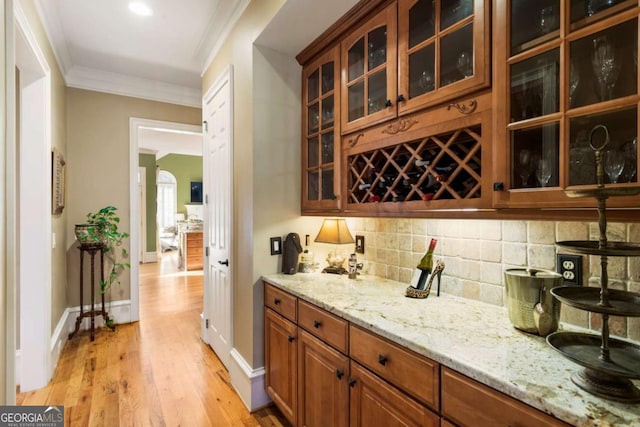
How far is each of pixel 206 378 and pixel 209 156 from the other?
198 cm

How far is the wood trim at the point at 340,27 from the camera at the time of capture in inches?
67.2

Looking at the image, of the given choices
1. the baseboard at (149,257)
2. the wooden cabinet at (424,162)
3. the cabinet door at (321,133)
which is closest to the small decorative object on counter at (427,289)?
the wooden cabinet at (424,162)

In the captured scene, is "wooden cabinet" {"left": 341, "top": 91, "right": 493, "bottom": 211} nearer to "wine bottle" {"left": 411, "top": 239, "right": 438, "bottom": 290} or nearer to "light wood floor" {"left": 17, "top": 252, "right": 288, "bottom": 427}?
"wine bottle" {"left": 411, "top": 239, "right": 438, "bottom": 290}

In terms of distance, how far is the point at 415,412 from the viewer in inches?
43.0

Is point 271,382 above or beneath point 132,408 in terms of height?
above

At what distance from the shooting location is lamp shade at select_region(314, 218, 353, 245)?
2124 millimetres

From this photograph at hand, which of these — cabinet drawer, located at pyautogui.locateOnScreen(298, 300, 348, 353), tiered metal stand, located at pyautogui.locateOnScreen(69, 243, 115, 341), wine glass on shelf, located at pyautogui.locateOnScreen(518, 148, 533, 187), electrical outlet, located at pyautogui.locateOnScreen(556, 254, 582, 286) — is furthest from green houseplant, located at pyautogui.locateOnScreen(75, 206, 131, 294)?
electrical outlet, located at pyautogui.locateOnScreen(556, 254, 582, 286)

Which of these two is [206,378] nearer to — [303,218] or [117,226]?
[303,218]

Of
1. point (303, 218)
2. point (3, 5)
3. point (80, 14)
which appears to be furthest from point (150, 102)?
point (303, 218)

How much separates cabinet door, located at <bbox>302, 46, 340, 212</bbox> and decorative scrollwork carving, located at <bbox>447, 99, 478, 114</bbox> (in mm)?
786

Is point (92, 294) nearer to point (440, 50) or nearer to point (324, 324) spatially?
point (324, 324)

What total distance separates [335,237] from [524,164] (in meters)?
1.23

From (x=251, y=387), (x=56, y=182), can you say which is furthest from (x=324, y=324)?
(x=56, y=182)

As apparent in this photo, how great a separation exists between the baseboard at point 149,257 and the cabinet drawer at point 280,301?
7120 mm
